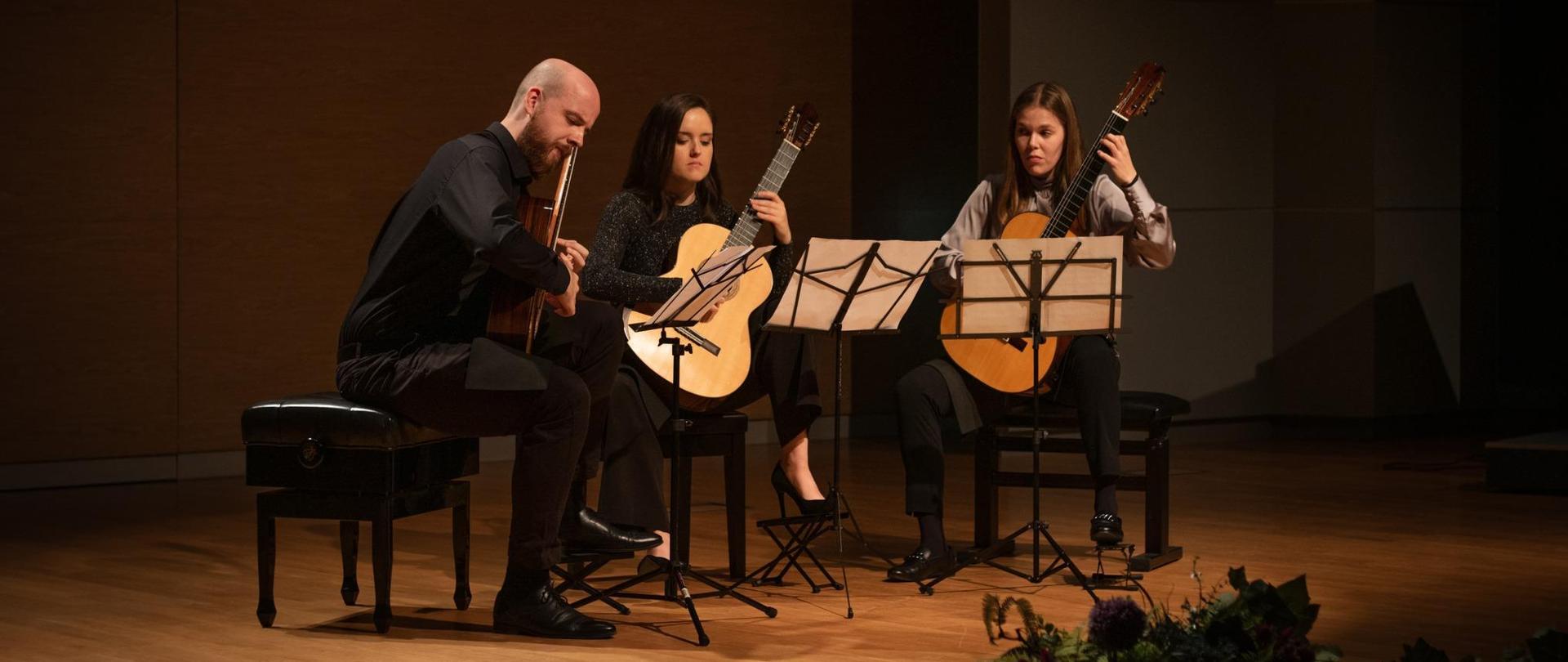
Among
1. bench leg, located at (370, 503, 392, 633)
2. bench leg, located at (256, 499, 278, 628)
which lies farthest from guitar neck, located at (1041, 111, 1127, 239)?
bench leg, located at (256, 499, 278, 628)

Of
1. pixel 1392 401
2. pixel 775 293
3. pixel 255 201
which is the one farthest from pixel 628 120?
pixel 1392 401

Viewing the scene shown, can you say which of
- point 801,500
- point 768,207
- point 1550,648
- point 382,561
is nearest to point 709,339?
point 768,207

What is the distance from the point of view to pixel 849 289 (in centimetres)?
439

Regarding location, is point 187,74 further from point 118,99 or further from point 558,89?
point 558,89

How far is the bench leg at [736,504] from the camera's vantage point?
4.89 meters

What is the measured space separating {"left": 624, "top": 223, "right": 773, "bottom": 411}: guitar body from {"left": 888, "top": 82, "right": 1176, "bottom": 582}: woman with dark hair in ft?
1.54

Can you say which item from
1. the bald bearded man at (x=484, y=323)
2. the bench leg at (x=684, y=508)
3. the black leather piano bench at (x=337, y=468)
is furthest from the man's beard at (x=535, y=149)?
the bench leg at (x=684, y=508)

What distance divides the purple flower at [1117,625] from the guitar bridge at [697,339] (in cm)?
247

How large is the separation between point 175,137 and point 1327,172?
15.6 feet

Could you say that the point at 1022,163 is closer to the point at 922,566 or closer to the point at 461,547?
the point at 922,566

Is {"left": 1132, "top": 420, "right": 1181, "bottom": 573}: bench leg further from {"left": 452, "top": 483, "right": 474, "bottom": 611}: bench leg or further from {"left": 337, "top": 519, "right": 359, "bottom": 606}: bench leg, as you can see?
{"left": 337, "top": 519, "right": 359, "bottom": 606}: bench leg

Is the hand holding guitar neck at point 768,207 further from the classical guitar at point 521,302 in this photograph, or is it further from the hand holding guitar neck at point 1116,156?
the hand holding guitar neck at point 1116,156

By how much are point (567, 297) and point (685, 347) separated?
11.3 inches

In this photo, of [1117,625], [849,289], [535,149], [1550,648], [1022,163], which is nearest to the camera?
[1550,648]
